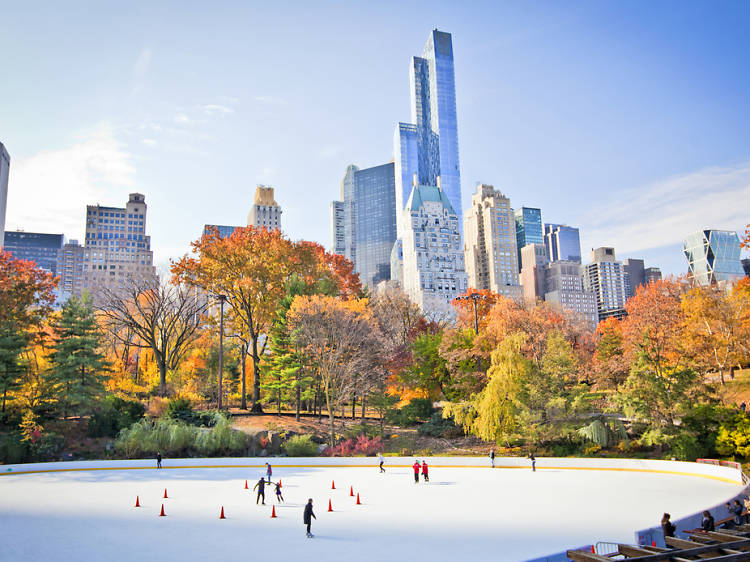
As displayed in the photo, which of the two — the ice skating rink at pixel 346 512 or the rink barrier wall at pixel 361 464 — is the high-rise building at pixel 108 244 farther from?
the ice skating rink at pixel 346 512

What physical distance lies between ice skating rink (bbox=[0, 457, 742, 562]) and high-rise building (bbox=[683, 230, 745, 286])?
620 feet

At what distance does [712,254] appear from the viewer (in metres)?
193

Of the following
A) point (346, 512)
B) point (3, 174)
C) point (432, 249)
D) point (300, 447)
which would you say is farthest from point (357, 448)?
point (3, 174)

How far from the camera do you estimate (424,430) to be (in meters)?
43.5

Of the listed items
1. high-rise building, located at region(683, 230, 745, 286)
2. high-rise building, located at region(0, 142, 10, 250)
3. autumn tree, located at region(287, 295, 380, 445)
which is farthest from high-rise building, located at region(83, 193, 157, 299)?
high-rise building, located at region(683, 230, 745, 286)

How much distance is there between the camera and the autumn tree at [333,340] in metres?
40.8

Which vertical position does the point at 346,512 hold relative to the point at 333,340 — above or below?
below

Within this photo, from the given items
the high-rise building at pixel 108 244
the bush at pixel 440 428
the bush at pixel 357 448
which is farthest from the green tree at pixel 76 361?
the high-rise building at pixel 108 244

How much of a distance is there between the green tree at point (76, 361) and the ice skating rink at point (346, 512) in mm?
7115

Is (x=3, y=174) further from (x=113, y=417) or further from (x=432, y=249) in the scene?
(x=113, y=417)

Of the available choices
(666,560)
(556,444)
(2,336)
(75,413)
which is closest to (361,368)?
(556,444)

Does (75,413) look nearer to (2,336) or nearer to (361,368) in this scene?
(2,336)

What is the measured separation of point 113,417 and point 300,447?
45.0 ft

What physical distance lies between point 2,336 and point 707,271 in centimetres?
20368
